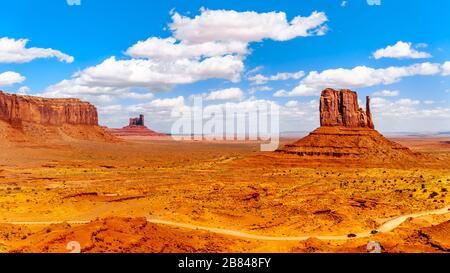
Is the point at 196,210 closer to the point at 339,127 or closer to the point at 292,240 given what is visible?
the point at 292,240

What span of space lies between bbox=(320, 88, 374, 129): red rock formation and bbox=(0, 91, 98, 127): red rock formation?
114m

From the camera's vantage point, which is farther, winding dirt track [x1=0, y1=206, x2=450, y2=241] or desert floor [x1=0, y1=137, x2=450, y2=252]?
winding dirt track [x1=0, y1=206, x2=450, y2=241]

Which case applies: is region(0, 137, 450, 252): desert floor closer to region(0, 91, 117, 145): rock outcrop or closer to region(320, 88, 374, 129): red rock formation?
region(320, 88, 374, 129): red rock formation

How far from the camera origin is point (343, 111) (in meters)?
98.8

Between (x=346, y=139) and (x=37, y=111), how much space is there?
136 m

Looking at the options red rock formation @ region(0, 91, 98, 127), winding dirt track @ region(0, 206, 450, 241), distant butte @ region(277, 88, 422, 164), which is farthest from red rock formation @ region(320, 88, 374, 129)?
red rock formation @ region(0, 91, 98, 127)

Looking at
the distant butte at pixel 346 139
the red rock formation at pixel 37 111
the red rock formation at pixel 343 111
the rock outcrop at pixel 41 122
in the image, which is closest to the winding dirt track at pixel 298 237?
the distant butte at pixel 346 139

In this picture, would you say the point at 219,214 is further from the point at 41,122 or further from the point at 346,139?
the point at 41,122

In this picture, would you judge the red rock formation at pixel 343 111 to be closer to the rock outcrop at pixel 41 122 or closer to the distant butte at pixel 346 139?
the distant butte at pixel 346 139

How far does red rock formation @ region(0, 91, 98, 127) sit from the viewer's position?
150250 mm

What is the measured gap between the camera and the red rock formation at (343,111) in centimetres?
9788

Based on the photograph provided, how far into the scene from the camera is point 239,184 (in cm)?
5578
